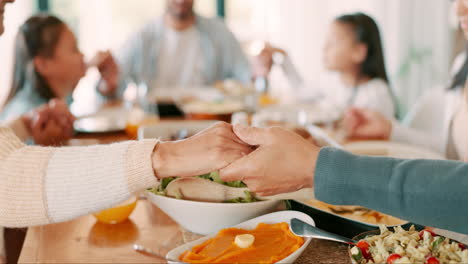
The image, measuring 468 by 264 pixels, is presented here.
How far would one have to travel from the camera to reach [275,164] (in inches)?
40.6

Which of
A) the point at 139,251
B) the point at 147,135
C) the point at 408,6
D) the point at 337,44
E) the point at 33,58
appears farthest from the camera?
the point at 408,6

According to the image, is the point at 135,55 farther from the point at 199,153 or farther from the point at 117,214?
the point at 199,153

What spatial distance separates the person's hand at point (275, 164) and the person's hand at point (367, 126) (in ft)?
3.03

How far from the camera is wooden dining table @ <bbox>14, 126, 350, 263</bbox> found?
41.0 inches

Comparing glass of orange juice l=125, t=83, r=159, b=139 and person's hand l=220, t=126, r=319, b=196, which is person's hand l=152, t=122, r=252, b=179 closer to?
person's hand l=220, t=126, r=319, b=196

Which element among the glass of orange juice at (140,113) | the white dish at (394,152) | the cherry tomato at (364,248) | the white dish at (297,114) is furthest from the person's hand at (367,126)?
the cherry tomato at (364,248)

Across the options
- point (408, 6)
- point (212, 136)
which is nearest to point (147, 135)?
point (212, 136)

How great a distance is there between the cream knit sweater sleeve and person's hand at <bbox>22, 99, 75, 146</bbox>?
928 mm

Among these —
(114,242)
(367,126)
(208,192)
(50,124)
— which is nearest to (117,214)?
(114,242)

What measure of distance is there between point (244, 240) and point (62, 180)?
1.19 feet

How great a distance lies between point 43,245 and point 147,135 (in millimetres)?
566

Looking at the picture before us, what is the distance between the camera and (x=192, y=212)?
107 centimetres

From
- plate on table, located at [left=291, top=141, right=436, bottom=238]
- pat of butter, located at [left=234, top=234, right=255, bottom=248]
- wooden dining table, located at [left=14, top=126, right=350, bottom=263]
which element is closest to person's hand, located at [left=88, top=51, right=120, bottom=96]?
wooden dining table, located at [left=14, top=126, right=350, bottom=263]

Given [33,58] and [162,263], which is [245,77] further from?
[162,263]
